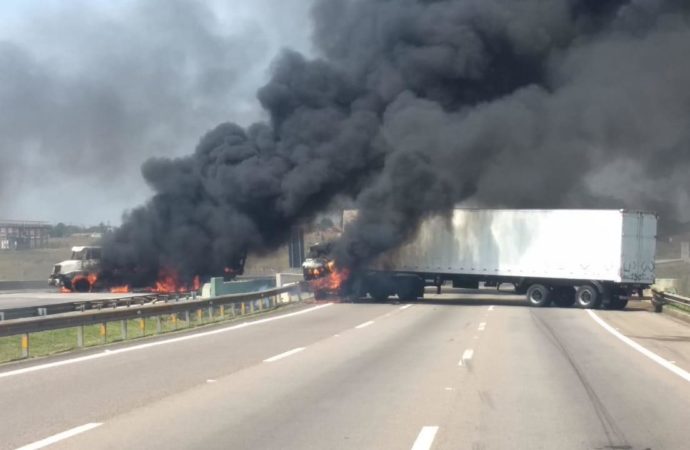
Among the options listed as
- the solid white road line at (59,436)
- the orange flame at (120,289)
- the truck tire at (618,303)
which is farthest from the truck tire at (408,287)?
the solid white road line at (59,436)

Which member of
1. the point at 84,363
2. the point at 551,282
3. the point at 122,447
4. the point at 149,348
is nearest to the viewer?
the point at 122,447

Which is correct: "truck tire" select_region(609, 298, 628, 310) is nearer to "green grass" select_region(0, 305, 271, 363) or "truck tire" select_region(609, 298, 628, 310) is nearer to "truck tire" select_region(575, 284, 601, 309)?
"truck tire" select_region(575, 284, 601, 309)

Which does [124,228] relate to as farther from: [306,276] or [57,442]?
[57,442]

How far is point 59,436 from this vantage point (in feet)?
27.9

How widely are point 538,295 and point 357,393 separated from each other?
25089 mm

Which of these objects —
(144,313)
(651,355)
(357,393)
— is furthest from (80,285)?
(357,393)

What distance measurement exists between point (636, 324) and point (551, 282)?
8.79 m

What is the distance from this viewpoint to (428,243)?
123ft

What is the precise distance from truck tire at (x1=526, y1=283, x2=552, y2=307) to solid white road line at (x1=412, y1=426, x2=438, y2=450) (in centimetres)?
2711

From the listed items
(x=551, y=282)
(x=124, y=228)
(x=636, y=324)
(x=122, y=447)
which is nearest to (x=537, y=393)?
(x=122, y=447)

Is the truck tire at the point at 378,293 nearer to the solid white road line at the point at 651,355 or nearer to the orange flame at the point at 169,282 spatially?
the orange flame at the point at 169,282

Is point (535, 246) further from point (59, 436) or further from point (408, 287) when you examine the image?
A: point (59, 436)

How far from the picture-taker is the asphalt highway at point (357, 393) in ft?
28.0

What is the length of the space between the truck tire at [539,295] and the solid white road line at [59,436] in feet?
92.0
